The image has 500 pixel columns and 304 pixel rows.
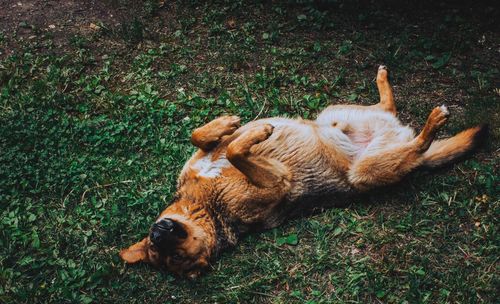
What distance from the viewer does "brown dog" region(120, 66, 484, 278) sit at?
4.37m

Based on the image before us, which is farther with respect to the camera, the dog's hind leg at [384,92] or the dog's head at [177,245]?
the dog's hind leg at [384,92]

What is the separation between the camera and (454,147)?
4703 millimetres

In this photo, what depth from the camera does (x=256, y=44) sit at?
6.47 metres

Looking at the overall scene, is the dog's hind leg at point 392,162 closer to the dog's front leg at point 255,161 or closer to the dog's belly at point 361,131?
the dog's belly at point 361,131


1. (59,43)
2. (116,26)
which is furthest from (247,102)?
(59,43)

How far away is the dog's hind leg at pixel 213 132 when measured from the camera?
15.4 feet

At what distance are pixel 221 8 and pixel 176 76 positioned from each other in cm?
144

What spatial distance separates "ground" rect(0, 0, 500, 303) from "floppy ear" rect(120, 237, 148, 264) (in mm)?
153

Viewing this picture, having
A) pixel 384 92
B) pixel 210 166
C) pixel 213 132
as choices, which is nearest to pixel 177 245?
pixel 210 166

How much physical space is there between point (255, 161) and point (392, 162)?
Answer: 1.28 metres

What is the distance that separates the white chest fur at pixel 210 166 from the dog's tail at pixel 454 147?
1.94m

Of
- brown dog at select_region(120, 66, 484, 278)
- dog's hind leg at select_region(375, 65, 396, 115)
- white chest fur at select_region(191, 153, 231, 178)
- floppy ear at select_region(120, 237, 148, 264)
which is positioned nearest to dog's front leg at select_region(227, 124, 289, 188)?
brown dog at select_region(120, 66, 484, 278)

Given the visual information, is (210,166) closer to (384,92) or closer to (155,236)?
(155,236)

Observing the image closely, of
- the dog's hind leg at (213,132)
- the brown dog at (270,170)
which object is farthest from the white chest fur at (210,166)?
the dog's hind leg at (213,132)
